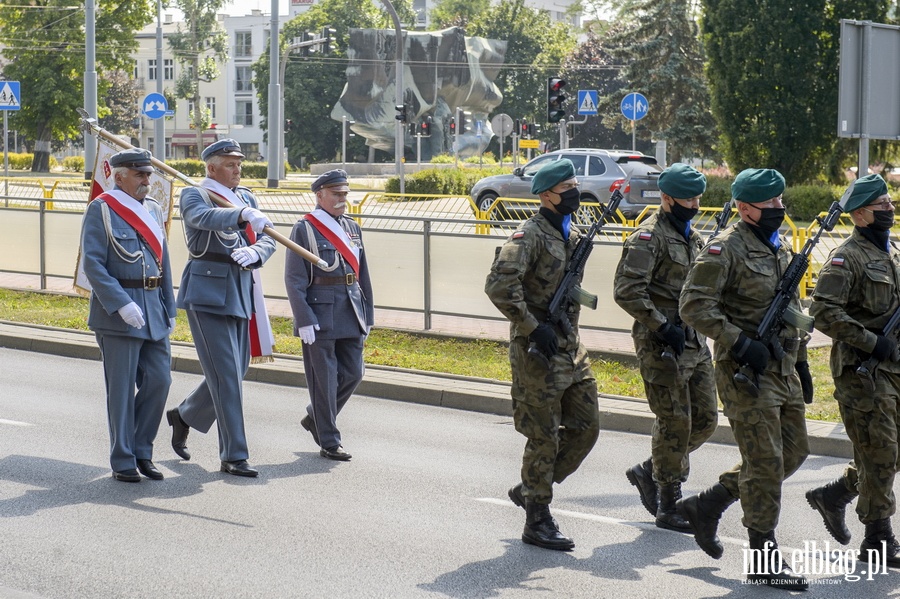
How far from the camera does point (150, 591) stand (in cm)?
533

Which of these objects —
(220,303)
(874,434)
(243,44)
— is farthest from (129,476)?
(243,44)

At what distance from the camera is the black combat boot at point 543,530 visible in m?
6.06

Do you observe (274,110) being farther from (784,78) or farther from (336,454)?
(336,454)

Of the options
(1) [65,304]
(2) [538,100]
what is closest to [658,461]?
(1) [65,304]

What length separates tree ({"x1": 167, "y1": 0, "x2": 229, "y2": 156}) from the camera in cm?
8138

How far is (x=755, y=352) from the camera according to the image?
5344 mm

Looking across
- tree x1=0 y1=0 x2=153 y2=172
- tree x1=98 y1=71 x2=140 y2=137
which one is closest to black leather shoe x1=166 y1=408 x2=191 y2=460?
tree x1=0 y1=0 x2=153 y2=172

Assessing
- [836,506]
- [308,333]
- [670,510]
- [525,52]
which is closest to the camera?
[836,506]

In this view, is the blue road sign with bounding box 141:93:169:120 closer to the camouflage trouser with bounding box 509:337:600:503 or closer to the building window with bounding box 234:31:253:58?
the camouflage trouser with bounding box 509:337:600:503

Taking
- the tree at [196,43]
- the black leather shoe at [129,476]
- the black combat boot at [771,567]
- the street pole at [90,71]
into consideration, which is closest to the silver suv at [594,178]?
the street pole at [90,71]

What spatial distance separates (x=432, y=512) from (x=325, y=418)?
5.03 ft

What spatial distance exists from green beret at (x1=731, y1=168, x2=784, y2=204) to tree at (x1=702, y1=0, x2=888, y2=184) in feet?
88.7

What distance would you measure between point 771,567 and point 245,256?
11.1 feet

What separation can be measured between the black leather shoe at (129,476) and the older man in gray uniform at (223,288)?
0.54 meters
